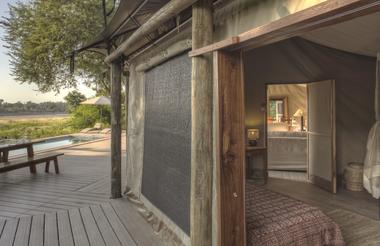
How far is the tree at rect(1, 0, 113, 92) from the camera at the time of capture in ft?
30.7

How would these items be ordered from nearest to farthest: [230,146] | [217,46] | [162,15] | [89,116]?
[217,46]
[230,146]
[162,15]
[89,116]

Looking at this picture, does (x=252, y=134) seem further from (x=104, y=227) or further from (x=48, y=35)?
(x=48, y=35)

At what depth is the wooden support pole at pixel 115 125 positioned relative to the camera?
165 inches

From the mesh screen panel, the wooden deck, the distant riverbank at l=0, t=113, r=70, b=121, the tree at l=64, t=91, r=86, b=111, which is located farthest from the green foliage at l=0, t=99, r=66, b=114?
the mesh screen panel

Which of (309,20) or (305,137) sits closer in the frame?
(309,20)

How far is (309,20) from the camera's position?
1.27m

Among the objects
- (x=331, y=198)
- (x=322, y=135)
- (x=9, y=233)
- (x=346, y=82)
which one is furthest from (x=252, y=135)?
(x=9, y=233)

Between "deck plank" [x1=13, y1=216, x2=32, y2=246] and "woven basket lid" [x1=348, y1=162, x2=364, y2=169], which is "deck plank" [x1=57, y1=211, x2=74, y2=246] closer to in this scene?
"deck plank" [x1=13, y1=216, x2=32, y2=246]

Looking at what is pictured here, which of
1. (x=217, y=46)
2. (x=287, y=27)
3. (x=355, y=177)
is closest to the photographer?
(x=287, y=27)

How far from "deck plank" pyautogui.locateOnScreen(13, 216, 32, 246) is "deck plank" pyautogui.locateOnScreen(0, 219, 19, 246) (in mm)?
42

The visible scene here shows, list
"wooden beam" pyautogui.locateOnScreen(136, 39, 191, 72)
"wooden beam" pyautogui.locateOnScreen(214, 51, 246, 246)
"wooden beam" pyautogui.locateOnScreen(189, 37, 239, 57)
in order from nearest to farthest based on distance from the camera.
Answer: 1. "wooden beam" pyautogui.locateOnScreen(189, 37, 239, 57)
2. "wooden beam" pyautogui.locateOnScreen(214, 51, 246, 246)
3. "wooden beam" pyautogui.locateOnScreen(136, 39, 191, 72)

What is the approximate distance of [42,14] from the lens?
31.3 ft

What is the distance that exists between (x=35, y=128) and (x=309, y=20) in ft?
58.9

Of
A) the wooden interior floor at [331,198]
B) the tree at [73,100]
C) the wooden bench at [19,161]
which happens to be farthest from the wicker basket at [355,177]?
the tree at [73,100]
